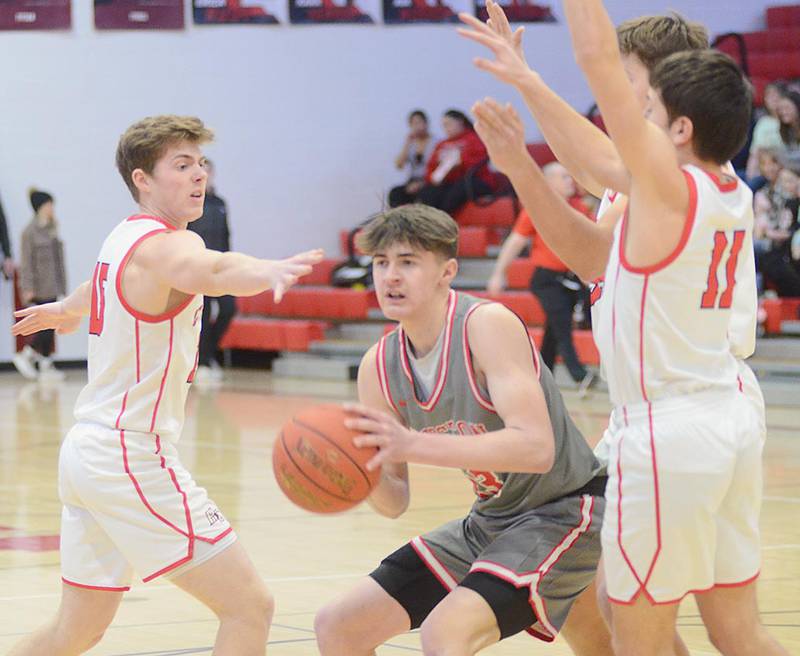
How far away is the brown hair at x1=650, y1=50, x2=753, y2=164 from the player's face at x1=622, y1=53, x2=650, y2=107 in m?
0.59

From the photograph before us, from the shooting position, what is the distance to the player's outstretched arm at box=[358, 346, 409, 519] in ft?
12.4

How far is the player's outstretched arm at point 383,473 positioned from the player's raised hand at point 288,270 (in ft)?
1.19

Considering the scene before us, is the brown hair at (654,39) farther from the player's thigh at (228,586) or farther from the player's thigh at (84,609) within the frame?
the player's thigh at (84,609)

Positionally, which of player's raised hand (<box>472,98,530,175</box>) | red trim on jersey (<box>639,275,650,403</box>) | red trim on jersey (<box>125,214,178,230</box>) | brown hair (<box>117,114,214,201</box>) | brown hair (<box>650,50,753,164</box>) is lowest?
red trim on jersey (<box>639,275,650,403</box>)

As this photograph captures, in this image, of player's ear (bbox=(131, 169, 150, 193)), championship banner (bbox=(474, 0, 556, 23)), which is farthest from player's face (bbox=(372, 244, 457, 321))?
championship banner (bbox=(474, 0, 556, 23))

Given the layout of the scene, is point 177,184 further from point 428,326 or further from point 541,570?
point 541,570

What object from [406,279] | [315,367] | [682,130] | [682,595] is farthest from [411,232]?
[315,367]

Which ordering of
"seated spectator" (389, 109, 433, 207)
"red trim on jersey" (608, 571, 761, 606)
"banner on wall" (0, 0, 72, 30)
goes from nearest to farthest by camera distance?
"red trim on jersey" (608, 571, 761, 606)
"banner on wall" (0, 0, 72, 30)
"seated spectator" (389, 109, 433, 207)

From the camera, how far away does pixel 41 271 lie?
14648mm

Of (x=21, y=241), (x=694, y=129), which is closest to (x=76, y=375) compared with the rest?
(x=21, y=241)

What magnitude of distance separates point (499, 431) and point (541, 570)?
425 millimetres

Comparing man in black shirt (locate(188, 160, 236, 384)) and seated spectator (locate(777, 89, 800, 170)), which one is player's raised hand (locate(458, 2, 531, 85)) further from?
man in black shirt (locate(188, 160, 236, 384))

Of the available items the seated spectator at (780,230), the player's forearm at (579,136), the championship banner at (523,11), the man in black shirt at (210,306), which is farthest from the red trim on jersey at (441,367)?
the championship banner at (523,11)

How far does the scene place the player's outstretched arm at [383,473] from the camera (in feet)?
12.4
